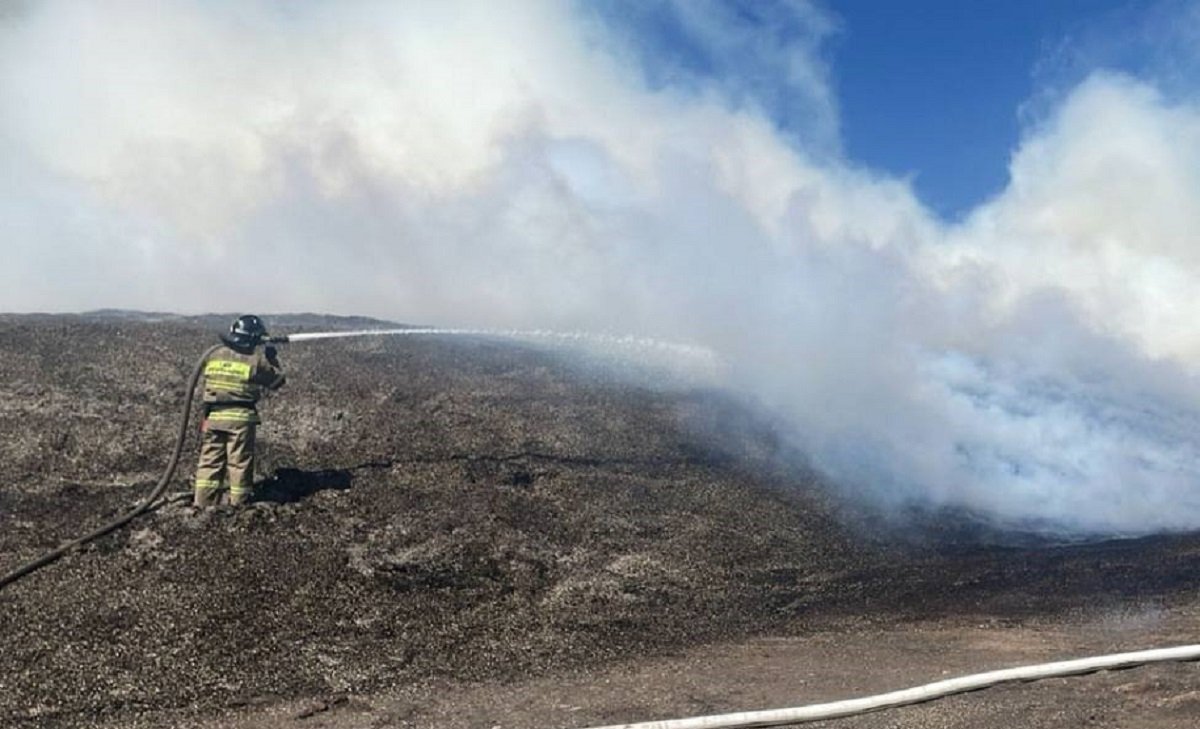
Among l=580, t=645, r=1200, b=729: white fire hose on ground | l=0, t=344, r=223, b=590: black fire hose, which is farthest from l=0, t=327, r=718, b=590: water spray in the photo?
l=580, t=645, r=1200, b=729: white fire hose on ground

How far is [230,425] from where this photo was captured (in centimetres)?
929

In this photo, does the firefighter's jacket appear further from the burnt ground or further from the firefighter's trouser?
the burnt ground

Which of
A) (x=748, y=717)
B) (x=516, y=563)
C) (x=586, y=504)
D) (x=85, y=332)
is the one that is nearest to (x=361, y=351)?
(x=85, y=332)

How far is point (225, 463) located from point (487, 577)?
2885 millimetres

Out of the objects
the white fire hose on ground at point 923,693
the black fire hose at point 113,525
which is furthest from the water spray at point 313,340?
the white fire hose on ground at point 923,693

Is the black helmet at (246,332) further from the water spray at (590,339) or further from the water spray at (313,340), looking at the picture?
the water spray at (590,339)

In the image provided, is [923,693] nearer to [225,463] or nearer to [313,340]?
[225,463]

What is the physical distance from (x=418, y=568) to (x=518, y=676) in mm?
2093

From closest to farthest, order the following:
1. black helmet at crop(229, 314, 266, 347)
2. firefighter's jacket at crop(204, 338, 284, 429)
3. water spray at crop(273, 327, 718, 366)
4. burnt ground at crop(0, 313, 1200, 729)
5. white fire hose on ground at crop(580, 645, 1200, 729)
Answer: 1. white fire hose on ground at crop(580, 645, 1200, 729)
2. burnt ground at crop(0, 313, 1200, 729)
3. firefighter's jacket at crop(204, 338, 284, 429)
4. black helmet at crop(229, 314, 266, 347)
5. water spray at crop(273, 327, 718, 366)

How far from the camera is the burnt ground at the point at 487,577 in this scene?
639cm

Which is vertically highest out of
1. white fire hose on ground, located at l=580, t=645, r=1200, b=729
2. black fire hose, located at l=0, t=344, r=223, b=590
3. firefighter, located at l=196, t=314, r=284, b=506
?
firefighter, located at l=196, t=314, r=284, b=506

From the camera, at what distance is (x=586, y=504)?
35.3 ft

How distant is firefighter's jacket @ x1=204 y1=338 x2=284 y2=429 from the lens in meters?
9.34

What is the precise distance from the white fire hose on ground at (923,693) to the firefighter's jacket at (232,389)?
213 inches
